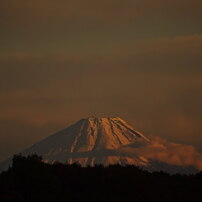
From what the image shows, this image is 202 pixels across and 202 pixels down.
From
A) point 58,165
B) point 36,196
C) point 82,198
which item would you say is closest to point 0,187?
point 36,196

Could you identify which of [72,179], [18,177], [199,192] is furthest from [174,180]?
[18,177]

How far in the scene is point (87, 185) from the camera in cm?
10044

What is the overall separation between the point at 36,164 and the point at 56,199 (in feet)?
28.4

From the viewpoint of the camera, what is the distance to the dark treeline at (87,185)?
93.5m

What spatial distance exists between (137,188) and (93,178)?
6.37m

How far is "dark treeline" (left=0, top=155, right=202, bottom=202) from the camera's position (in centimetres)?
9350

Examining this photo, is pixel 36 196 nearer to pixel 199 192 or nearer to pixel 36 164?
pixel 36 164

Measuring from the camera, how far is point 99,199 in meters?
93.9

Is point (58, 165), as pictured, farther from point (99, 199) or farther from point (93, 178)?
point (99, 199)

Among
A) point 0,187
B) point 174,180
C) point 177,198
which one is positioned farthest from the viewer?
point 174,180

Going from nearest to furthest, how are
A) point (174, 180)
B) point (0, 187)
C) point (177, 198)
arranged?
point (0, 187), point (177, 198), point (174, 180)

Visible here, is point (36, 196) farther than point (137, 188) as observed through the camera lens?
No

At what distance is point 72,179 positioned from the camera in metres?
101

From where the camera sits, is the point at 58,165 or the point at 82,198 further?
the point at 58,165
